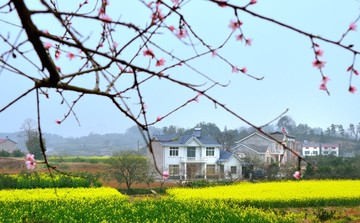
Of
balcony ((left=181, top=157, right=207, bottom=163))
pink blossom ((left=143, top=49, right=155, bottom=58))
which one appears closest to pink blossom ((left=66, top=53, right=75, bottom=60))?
pink blossom ((left=143, top=49, right=155, bottom=58))

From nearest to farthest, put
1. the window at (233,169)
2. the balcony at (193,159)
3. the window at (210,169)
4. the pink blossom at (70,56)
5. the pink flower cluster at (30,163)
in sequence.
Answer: the pink blossom at (70,56)
the pink flower cluster at (30,163)
the window at (233,169)
the balcony at (193,159)
the window at (210,169)

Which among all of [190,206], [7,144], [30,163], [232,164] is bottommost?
[190,206]

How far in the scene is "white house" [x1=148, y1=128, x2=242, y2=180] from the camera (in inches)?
1276

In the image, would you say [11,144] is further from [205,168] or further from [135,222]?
[135,222]

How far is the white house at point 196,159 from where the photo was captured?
106 ft

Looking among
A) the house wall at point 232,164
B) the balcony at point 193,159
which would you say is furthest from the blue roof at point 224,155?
the balcony at point 193,159

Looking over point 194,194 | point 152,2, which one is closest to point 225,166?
point 194,194

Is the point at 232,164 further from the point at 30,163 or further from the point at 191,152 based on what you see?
the point at 30,163

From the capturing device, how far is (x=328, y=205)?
57.8ft

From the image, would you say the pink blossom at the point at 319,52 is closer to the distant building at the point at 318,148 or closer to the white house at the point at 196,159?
the white house at the point at 196,159

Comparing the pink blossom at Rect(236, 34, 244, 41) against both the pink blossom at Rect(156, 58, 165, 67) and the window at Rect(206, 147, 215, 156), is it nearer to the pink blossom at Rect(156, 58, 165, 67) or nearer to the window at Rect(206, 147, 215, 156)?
the pink blossom at Rect(156, 58, 165, 67)

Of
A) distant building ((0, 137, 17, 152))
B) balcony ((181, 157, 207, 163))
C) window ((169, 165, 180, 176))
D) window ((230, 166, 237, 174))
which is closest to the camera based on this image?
window ((169, 165, 180, 176))

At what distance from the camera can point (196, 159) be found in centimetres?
3350

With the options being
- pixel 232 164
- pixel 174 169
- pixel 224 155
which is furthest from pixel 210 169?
pixel 174 169
